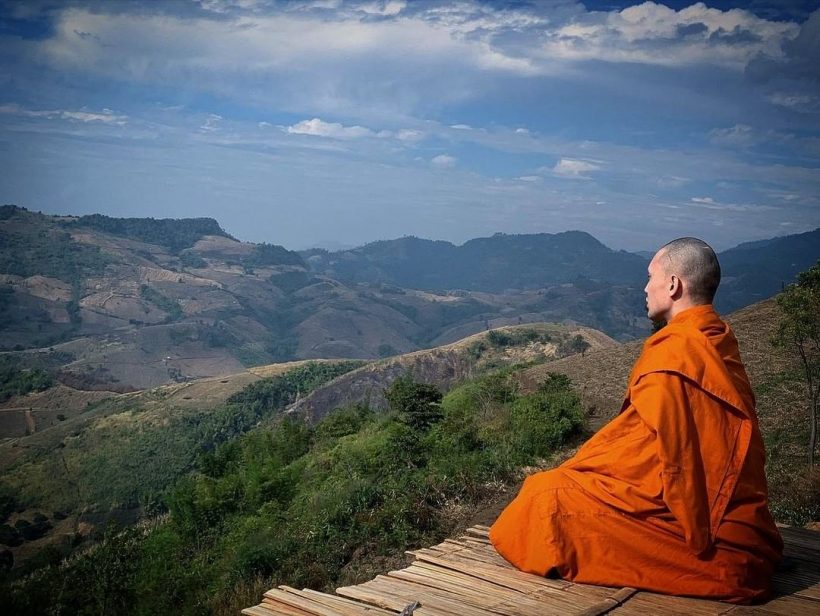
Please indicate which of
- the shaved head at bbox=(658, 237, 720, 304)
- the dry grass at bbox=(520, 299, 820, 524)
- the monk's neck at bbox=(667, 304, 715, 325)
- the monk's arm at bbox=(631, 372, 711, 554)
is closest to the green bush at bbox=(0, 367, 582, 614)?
the dry grass at bbox=(520, 299, 820, 524)

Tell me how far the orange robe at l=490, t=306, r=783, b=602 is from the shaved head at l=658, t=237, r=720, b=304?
0.45 feet

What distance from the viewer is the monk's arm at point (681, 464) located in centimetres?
334

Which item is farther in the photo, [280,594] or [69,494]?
[69,494]

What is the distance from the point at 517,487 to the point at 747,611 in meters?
6.65

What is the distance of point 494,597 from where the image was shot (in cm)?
347

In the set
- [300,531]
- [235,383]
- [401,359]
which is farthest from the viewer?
A: [235,383]

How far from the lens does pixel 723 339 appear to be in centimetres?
372

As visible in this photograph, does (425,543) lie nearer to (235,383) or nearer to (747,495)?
(747,495)

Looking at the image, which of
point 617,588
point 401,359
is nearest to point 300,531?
point 617,588

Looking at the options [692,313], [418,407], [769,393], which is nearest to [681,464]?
[692,313]

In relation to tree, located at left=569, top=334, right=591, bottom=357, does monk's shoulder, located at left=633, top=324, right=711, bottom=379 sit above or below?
above

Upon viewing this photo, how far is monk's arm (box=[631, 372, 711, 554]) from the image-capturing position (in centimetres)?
334

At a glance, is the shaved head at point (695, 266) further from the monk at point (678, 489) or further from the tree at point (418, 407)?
the tree at point (418, 407)

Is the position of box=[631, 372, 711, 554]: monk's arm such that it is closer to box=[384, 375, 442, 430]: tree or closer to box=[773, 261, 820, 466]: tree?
box=[773, 261, 820, 466]: tree
